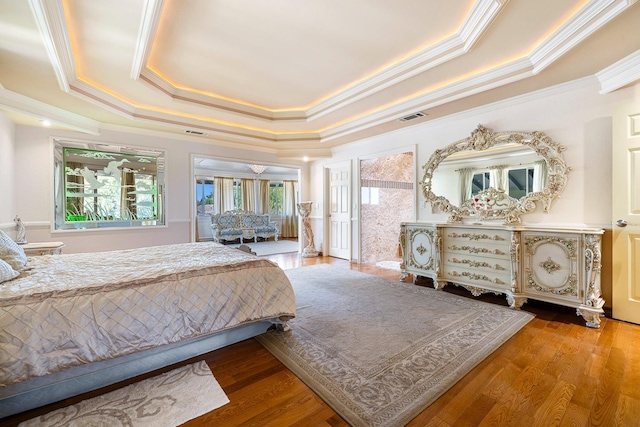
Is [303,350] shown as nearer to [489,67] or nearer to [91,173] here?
[489,67]

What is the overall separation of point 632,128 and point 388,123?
2663 millimetres

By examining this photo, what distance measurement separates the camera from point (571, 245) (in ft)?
8.82

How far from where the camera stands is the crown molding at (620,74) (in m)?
2.41

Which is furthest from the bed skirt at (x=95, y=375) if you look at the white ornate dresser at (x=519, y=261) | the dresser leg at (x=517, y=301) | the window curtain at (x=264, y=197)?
the window curtain at (x=264, y=197)

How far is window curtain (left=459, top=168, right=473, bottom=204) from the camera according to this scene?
12.5ft

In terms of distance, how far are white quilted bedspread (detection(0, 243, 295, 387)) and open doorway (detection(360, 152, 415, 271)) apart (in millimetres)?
3576

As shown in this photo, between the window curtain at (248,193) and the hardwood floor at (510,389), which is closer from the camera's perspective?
the hardwood floor at (510,389)

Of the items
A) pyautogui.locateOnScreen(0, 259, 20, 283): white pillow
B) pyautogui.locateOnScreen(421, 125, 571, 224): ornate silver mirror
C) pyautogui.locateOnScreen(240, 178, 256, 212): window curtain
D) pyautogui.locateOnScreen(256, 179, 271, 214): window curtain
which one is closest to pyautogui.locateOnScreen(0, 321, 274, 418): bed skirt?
pyautogui.locateOnScreen(0, 259, 20, 283): white pillow

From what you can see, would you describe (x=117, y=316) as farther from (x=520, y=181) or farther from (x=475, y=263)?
(x=520, y=181)

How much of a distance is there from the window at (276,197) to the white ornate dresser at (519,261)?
7060mm

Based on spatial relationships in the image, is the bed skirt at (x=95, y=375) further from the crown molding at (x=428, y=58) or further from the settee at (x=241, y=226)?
the settee at (x=241, y=226)

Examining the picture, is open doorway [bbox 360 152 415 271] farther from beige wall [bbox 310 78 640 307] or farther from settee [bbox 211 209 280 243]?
settee [bbox 211 209 280 243]

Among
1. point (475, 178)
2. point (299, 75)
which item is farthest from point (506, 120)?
point (299, 75)

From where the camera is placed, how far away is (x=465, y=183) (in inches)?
152
